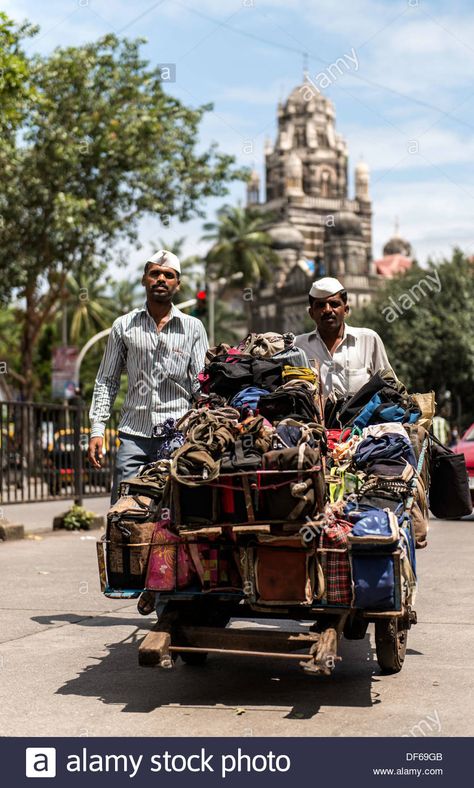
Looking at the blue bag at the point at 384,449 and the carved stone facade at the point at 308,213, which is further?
the carved stone facade at the point at 308,213

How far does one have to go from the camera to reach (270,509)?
5.05 metres

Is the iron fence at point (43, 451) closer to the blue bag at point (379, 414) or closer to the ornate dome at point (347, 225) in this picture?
the blue bag at point (379, 414)

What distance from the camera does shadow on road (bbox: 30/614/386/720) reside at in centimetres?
540

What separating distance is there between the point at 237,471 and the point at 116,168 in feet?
86.1

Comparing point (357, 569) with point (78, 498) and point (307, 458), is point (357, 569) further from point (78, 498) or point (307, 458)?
point (78, 498)

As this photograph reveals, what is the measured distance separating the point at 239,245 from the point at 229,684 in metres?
84.9

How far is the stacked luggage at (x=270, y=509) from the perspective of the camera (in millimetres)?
5059

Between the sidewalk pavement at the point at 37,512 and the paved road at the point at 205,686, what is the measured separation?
21.2 feet

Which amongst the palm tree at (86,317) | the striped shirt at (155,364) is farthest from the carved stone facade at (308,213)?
the striped shirt at (155,364)

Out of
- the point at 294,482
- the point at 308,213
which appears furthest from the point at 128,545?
the point at 308,213

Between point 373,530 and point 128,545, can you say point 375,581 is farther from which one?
point 128,545
